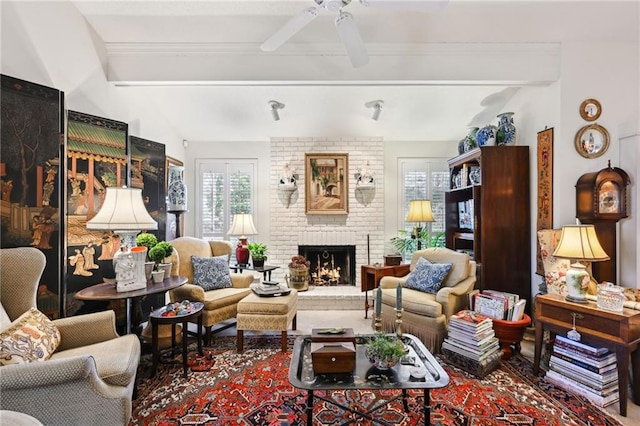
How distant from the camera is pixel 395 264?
4.14 m

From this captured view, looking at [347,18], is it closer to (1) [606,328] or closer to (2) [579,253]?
(2) [579,253]

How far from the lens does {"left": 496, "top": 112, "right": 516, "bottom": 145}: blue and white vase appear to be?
140 inches

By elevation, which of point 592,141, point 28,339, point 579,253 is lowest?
point 28,339

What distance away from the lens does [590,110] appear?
303 cm

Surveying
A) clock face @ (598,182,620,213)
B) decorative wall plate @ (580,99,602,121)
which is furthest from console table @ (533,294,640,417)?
decorative wall plate @ (580,99,602,121)

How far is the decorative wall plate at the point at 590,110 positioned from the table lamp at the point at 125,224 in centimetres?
426

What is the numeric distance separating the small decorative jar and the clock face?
964 millimetres

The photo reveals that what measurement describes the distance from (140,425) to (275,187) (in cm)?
365

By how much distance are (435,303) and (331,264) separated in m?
2.43

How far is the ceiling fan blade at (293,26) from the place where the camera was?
2008mm

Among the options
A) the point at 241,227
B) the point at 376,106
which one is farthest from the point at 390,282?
the point at 376,106

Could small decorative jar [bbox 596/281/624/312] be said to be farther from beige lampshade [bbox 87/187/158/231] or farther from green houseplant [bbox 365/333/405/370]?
beige lampshade [bbox 87/187/158/231]

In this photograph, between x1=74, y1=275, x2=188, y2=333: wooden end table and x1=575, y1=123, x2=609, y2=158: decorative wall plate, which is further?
x1=575, y1=123, x2=609, y2=158: decorative wall plate

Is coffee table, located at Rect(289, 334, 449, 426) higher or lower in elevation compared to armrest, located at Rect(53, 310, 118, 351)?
lower
